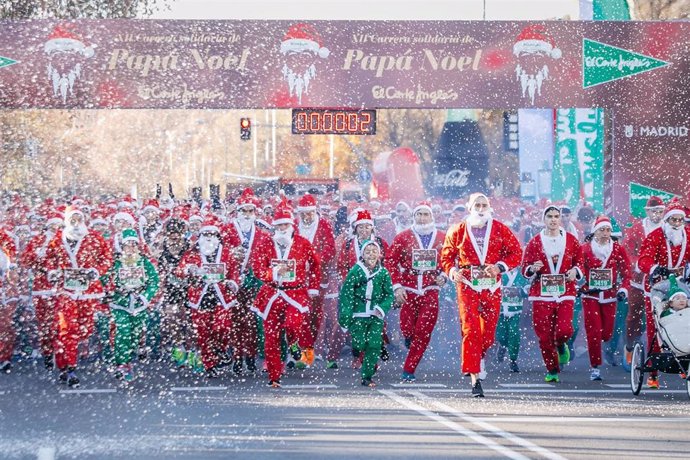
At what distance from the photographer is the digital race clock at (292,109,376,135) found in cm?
2506

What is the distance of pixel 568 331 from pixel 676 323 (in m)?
2.69

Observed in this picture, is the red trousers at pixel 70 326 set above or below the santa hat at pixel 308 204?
below

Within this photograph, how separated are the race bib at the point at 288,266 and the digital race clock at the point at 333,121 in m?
8.65

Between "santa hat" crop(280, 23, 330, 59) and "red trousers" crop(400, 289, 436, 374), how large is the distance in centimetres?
781

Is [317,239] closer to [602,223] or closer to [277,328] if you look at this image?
[277,328]

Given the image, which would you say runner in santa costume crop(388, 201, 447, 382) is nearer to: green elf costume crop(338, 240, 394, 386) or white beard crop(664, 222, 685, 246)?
green elf costume crop(338, 240, 394, 386)

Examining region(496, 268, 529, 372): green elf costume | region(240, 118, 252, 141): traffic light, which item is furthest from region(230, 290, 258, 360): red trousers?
region(240, 118, 252, 141): traffic light

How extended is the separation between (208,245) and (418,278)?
7.88 ft

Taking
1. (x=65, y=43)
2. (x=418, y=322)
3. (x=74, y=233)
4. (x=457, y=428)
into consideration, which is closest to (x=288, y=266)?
(x=418, y=322)

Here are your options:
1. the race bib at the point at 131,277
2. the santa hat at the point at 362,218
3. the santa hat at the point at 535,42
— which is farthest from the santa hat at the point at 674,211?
the santa hat at the point at 535,42

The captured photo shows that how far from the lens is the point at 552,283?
1698 cm

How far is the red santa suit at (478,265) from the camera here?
15256 millimetres

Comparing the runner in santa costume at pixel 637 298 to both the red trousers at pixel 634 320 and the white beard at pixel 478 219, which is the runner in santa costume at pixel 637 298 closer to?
the red trousers at pixel 634 320

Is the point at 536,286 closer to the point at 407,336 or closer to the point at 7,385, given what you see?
the point at 407,336
